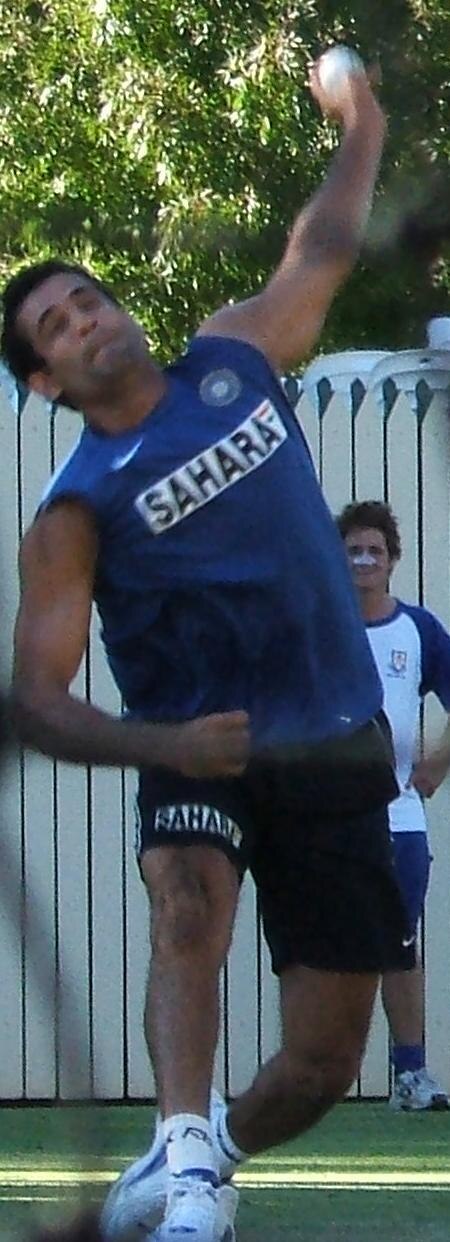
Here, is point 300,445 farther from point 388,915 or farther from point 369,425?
point 369,425

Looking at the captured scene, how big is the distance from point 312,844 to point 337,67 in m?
1.29

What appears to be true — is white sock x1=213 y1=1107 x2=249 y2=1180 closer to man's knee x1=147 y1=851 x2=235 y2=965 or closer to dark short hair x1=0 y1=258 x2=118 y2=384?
→ man's knee x1=147 y1=851 x2=235 y2=965

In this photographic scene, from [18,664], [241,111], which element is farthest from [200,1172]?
[241,111]

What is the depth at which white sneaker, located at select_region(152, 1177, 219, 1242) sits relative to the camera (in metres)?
3.28

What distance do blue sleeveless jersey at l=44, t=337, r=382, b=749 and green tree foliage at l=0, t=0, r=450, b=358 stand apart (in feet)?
2.57

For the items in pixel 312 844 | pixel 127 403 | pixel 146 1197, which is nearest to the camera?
pixel 127 403

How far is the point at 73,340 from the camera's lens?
326cm

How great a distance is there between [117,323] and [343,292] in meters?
0.22

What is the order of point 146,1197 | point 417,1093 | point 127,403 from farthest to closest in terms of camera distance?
point 417,1093, point 146,1197, point 127,403

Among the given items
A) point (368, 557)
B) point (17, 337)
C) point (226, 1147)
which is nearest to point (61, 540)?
point (17, 337)

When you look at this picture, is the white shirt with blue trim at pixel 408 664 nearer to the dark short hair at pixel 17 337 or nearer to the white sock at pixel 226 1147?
the white sock at pixel 226 1147

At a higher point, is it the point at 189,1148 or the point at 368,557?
the point at 368,557

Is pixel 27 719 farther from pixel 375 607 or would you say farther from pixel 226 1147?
pixel 375 607

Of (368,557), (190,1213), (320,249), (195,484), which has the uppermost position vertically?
(368,557)
